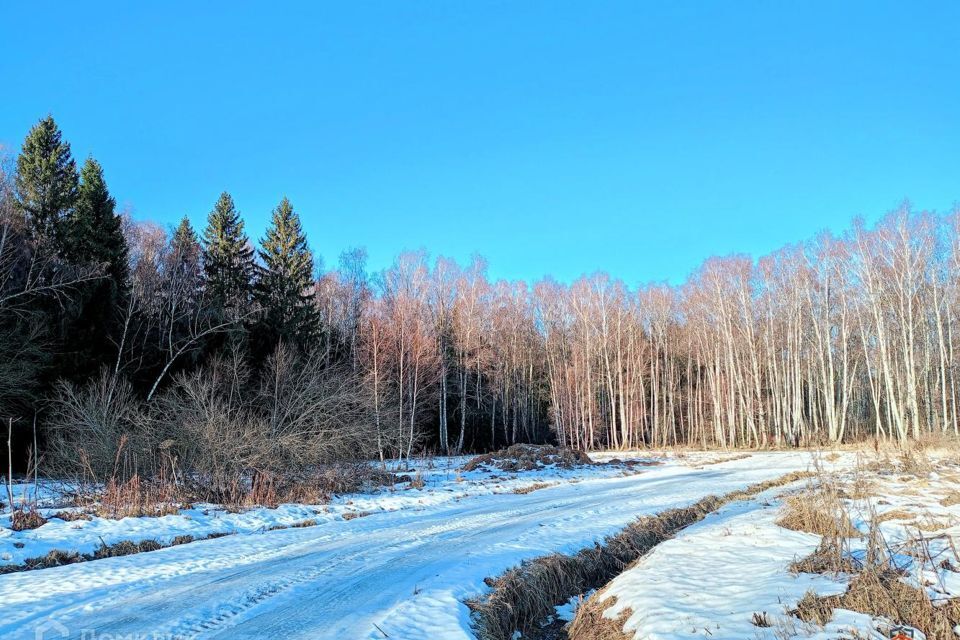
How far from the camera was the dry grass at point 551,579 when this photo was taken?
6595 mm

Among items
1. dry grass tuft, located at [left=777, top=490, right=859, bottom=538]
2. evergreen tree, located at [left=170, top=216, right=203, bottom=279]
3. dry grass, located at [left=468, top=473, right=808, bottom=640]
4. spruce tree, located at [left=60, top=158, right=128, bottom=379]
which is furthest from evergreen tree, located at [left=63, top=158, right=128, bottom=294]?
dry grass tuft, located at [left=777, top=490, right=859, bottom=538]

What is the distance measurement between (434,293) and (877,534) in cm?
3734

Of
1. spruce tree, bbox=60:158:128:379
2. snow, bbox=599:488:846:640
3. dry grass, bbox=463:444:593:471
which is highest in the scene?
spruce tree, bbox=60:158:128:379

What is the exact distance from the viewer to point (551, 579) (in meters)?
Answer: 8.12

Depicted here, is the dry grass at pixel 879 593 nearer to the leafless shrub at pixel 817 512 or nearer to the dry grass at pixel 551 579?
the leafless shrub at pixel 817 512

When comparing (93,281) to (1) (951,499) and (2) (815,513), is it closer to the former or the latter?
(2) (815,513)

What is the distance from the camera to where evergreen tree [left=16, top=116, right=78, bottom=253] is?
84.6ft

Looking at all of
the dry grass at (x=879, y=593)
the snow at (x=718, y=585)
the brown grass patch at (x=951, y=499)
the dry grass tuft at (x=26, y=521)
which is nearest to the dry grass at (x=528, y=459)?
the snow at (x=718, y=585)

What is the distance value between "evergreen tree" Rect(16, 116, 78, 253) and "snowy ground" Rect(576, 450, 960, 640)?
1123 inches

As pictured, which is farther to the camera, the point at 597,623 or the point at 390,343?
the point at 390,343

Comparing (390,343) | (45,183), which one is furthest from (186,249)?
(390,343)

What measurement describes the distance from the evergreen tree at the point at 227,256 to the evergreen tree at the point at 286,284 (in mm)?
1119

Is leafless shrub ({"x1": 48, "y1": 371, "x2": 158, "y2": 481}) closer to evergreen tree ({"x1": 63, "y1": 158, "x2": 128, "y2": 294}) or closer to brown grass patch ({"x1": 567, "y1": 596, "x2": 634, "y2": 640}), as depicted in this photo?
evergreen tree ({"x1": 63, "y1": 158, "x2": 128, "y2": 294})

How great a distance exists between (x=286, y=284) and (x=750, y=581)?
32.5 meters
